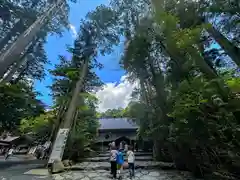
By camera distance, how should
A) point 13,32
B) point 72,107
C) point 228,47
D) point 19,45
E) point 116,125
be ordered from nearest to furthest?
point 228,47 → point 19,45 → point 72,107 → point 13,32 → point 116,125

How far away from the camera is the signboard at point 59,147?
8730 millimetres

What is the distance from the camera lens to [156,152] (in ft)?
42.9

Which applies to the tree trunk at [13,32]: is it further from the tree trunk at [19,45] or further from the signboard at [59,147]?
the signboard at [59,147]

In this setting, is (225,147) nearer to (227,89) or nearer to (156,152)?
(227,89)

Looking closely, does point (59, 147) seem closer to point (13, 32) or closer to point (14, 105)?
point (14, 105)

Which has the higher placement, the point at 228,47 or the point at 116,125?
the point at 116,125

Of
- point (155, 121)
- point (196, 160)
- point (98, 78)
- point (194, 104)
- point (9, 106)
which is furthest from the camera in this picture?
point (98, 78)

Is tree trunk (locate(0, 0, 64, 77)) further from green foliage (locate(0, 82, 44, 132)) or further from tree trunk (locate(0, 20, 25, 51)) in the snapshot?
tree trunk (locate(0, 20, 25, 51))

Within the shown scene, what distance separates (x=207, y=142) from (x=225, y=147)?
27.2 inches

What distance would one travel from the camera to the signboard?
8.73 m

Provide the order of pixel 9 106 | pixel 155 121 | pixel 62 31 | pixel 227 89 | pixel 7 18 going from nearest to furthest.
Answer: pixel 227 89, pixel 155 121, pixel 7 18, pixel 9 106, pixel 62 31

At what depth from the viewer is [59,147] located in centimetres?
920

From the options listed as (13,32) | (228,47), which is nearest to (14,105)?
(13,32)

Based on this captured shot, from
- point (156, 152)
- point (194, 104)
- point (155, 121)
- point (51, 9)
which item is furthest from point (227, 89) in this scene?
point (51, 9)
